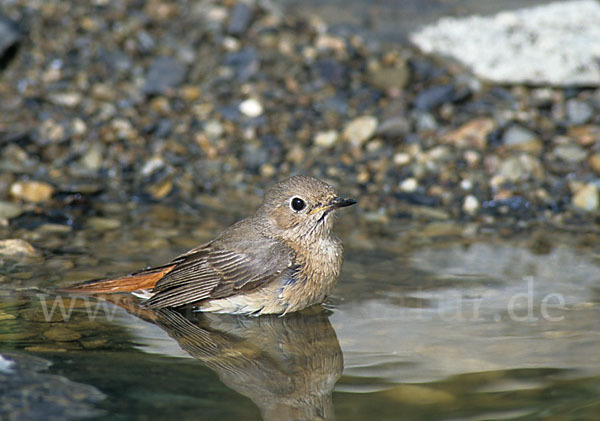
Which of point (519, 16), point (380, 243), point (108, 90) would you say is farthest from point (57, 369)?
point (519, 16)

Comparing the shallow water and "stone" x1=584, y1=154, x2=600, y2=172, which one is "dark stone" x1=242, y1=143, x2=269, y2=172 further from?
"stone" x1=584, y1=154, x2=600, y2=172

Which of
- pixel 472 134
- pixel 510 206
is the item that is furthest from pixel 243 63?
pixel 510 206

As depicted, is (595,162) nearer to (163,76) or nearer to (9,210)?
(163,76)

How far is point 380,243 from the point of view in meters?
6.66

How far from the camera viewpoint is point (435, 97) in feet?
28.2

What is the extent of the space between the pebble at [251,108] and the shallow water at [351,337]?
2.19m

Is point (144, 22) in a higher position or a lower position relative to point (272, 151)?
higher

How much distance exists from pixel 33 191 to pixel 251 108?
101 inches

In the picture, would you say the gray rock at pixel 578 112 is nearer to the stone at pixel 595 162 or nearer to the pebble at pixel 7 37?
the stone at pixel 595 162

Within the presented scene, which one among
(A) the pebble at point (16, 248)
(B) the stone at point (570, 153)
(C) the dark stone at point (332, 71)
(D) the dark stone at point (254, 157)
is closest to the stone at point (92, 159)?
(D) the dark stone at point (254, 157)

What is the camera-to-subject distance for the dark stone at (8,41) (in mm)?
9039

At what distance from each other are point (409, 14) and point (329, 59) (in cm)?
136

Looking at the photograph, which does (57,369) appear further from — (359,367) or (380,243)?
(380,243)

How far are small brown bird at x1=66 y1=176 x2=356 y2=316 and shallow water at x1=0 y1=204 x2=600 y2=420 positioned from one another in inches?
4.9
